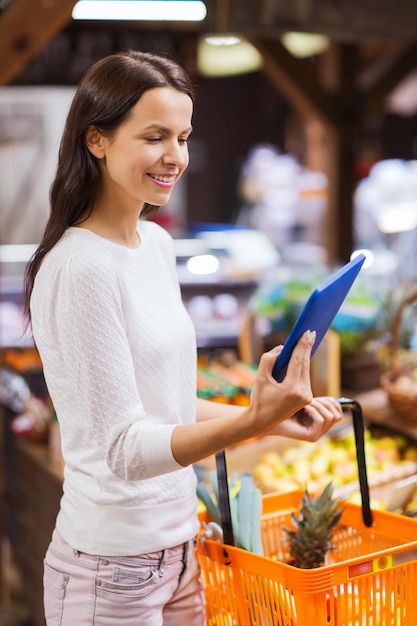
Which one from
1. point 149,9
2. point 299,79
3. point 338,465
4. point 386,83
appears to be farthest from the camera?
point 386,83

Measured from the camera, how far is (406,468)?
355 centimetres

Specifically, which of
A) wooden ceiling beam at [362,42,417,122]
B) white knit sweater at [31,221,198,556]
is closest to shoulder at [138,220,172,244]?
white knit sweater at [31,221,198,556]

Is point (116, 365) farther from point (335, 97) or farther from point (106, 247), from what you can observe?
point (335, 97)

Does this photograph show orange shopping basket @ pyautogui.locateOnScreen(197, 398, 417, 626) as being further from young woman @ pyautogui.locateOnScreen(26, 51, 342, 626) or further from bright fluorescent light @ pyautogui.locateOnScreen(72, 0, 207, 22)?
bright fluorescent light @ pyautogui.locateOnScreen(72, 0, 207, 22)

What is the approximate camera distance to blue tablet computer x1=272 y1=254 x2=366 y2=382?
1481mm

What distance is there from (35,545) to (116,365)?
8.55 feet

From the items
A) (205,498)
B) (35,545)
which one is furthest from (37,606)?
(205,498)

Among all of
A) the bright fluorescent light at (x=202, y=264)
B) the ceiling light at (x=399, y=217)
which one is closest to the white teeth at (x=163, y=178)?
the bright fluorescent light at (x=202, y=264)

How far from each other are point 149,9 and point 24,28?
0.75 metres

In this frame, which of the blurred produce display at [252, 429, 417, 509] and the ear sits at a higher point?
the ear

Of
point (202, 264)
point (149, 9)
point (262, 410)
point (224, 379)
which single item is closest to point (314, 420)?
point (262, 410)

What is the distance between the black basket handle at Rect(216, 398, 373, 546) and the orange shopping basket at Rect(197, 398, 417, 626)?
14 millimetres

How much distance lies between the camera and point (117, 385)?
1.62 m

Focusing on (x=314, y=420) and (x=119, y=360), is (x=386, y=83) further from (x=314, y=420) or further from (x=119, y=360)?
(x=119, y=360)
